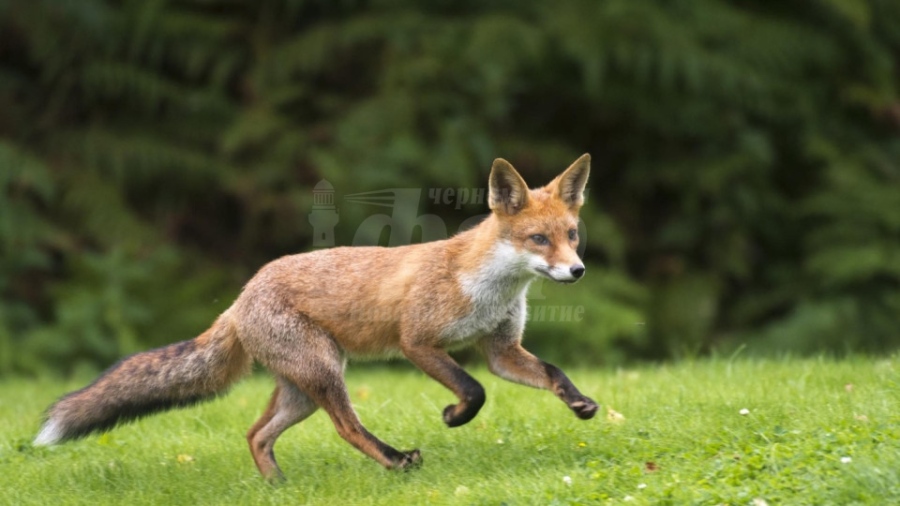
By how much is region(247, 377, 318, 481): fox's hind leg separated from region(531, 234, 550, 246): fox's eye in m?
1.59

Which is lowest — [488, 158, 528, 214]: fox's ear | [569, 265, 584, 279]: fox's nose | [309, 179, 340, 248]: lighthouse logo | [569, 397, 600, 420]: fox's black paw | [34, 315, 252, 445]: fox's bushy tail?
[309, 179, 340, 248]: lighthouse logo

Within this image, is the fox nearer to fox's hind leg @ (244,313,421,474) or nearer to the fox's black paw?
fox's hind leg @ (244,313,421,474)

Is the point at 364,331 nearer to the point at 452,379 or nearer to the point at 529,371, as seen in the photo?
the point at 452,379

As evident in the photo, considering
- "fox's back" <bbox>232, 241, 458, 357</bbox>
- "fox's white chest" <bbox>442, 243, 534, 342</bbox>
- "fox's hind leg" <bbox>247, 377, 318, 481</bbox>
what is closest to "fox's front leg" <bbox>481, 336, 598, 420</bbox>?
"fox's white chest" <bbox>442, 243, 534, 342</bbox>

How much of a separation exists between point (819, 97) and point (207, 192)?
7.39 m

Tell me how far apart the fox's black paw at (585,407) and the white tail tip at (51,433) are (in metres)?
2.84

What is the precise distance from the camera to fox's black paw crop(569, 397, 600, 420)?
5406 mm

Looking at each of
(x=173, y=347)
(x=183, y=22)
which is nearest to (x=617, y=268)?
(x=183, y=22)

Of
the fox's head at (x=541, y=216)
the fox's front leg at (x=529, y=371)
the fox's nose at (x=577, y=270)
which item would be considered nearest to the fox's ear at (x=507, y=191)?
the fox's head at (x=541, y=216)

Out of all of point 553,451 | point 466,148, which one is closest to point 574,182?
point 553,451

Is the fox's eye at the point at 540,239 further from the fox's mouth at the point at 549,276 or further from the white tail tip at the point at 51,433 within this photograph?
the white tail tip at the point at 51,433

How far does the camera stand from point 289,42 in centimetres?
1216

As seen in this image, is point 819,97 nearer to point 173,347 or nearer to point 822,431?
point 822,431

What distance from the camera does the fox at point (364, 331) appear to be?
224 inches
